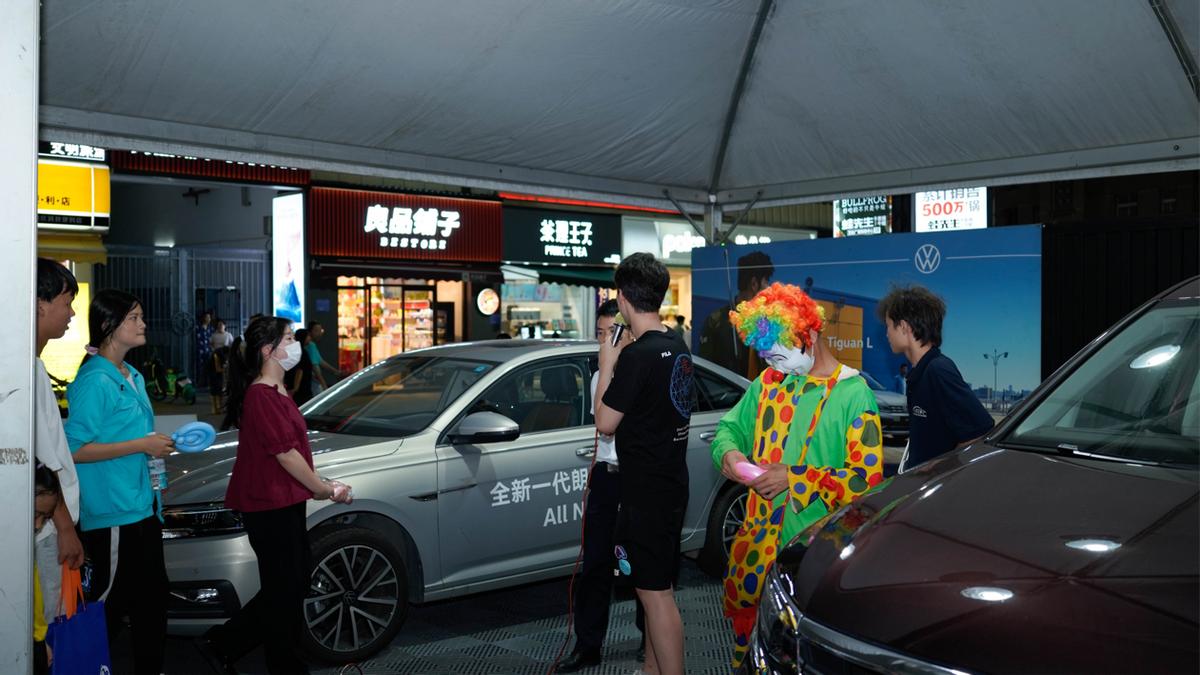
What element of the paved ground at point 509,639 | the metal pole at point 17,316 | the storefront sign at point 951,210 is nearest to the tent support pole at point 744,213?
the paved ground at point 509,639

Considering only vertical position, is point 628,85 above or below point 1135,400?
above

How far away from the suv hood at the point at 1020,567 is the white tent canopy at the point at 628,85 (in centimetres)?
452

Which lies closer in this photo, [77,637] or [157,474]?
[77,637]

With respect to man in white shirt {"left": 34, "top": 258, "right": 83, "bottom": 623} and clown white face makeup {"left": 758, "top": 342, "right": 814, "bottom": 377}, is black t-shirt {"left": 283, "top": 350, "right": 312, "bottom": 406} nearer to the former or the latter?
man in white shirt {"left": 34, "top": 258, "right": 83, "bottom": 623}

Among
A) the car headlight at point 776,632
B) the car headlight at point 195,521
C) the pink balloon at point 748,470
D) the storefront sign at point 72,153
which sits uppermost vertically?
the storefront sign at point 72,153

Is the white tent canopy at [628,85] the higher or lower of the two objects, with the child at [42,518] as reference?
higher

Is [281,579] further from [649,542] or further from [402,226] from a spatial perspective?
[402,226]

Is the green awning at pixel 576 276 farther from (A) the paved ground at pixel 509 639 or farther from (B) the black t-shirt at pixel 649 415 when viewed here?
(B) the black t-shirt at pixel 649 415

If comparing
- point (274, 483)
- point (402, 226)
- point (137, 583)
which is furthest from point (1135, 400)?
point (402, 226)

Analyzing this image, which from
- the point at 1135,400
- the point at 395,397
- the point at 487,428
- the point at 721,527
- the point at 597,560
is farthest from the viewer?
the point at 721,527

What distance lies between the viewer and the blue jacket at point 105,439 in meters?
3.95

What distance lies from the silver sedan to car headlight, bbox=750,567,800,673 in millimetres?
2618

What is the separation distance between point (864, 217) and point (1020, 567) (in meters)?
27.1

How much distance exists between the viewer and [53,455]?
3209 millimetres
